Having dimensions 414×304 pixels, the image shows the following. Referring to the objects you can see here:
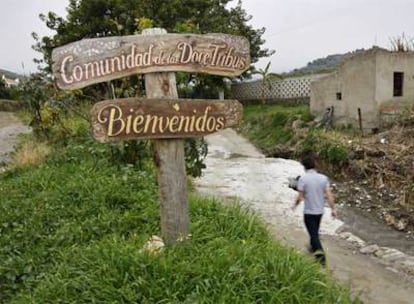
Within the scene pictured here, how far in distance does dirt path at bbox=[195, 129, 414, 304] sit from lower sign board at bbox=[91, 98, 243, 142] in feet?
7.00

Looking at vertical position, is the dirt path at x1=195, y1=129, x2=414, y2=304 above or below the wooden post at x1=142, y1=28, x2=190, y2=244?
below

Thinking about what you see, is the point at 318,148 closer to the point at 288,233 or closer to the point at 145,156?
the point at 288,233

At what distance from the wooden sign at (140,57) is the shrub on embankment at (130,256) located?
1.47 m

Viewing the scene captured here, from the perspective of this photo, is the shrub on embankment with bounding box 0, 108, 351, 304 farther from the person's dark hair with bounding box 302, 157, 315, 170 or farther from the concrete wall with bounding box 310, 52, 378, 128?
the concrete wall with bounding box 310, 52, 378, 128

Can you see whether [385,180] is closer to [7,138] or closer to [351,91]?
[351,91]

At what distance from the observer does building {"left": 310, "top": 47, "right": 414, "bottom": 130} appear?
12.4 meters

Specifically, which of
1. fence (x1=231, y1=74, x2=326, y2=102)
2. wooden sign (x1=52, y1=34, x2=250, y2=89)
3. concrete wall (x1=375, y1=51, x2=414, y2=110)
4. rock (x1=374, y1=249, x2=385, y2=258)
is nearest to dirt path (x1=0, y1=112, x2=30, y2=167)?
wooden sign (x1=52, y1=34, x2=250, y2=89)

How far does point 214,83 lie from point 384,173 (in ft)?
15.6

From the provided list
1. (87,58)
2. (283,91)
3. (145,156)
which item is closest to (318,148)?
(145,156)

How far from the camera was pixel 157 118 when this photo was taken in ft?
11.8

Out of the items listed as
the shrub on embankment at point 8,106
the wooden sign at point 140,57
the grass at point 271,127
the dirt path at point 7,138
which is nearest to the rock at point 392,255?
the wooden sign at point 140,57

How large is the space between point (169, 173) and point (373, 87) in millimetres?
10194

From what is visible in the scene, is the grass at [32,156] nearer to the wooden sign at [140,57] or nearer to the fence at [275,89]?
the wooden sign at [140,57]

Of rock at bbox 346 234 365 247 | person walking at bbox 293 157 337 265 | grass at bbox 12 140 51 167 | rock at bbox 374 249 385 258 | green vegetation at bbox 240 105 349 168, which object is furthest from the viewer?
green vegetation at bbox 240 105 349 168
